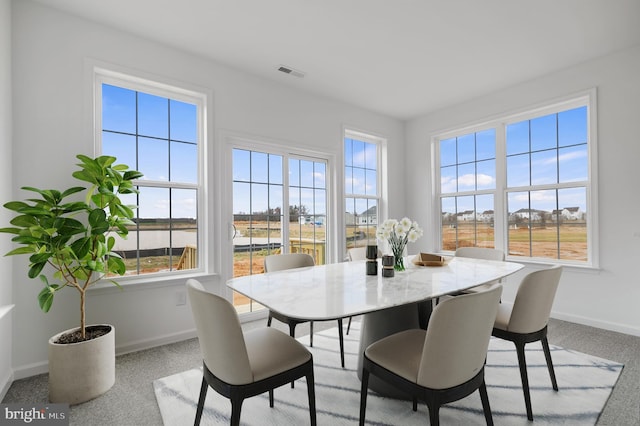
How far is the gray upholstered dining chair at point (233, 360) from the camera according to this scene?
126cm

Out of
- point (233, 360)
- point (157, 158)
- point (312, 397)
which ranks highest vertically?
point (157, 158)

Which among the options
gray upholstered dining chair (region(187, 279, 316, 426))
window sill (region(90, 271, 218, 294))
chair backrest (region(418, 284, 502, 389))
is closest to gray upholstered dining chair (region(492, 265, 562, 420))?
chair backrest (region(418, 284, 502, 389))

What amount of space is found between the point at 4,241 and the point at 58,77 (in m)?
1.32

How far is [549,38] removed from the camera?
9.44 feet

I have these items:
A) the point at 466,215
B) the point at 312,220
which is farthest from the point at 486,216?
the point at 312,220

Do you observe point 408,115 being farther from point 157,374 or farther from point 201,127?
point 157,374

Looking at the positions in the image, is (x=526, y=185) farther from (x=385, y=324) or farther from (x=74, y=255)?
(x=74, y=255)

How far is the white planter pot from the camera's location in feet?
6.33

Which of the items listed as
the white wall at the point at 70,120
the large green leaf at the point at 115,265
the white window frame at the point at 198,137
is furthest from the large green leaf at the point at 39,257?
the white window frame at the point at 198,137

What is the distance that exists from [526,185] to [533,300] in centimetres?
271

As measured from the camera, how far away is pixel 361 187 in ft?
16.0

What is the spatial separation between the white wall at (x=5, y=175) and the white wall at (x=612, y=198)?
5.08 meters

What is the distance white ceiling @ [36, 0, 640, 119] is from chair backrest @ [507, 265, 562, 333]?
2091mm

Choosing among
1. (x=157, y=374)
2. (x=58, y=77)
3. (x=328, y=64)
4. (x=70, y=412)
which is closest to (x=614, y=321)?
(x=328, y=64)
